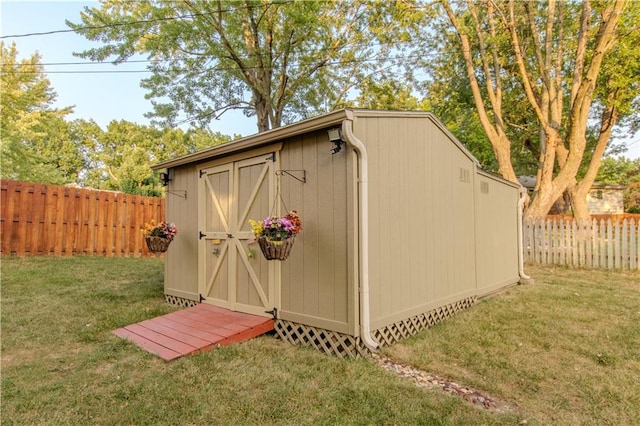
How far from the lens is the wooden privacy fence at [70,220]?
7312 millimetres

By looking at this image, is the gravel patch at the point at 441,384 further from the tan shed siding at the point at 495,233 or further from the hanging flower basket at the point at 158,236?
the hanging flower basket at the point at 158,236

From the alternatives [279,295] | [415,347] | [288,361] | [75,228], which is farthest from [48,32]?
[415,347]

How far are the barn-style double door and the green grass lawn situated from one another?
652mm

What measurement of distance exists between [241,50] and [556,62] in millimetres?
9605

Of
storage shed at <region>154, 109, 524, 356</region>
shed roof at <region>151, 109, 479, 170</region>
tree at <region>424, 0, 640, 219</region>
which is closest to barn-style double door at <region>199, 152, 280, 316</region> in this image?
storage shed at <region>154, 109, 524, 356</region>

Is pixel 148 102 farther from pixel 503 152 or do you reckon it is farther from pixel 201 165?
pixel 503 152

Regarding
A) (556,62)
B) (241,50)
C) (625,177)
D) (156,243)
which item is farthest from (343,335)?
(625,177)

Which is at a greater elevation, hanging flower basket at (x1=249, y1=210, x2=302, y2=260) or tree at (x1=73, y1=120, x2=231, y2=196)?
tree at (x1=73, y1=120, x2=231, y2=196)

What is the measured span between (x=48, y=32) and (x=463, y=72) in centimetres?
1300

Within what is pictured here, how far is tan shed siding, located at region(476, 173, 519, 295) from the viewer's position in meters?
5.72

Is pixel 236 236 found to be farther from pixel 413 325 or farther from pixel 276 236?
pixel 413 325

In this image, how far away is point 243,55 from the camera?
37.9 ft

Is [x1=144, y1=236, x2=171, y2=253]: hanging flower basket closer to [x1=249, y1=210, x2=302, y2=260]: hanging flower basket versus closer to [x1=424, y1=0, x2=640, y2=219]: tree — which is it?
[x1=249, y1=210, x2=302, y2=260]: hanging flower basket

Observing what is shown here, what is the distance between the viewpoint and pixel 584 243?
27.0ft
